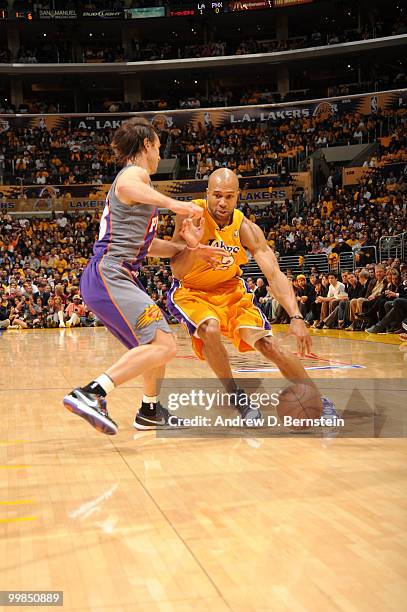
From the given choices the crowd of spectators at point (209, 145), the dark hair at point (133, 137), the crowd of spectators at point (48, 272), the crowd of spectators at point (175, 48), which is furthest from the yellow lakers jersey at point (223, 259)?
the crowd of spectators at point (175, 48)

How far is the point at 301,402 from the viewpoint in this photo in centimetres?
405

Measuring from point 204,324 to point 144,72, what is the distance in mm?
31781

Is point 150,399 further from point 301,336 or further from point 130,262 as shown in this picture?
point 301,336

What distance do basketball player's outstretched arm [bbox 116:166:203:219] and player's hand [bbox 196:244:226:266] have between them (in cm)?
27

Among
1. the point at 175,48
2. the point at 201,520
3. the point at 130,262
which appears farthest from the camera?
the point at 175,48

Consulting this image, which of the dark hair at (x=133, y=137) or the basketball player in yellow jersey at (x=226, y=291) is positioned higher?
the dark hair at (x=133, y=137)

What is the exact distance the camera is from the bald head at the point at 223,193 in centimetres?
436

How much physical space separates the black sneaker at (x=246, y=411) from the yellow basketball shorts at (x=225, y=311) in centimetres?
31

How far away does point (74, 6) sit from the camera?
33375 millimetres

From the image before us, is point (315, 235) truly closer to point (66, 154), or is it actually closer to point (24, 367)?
point (66, 154)

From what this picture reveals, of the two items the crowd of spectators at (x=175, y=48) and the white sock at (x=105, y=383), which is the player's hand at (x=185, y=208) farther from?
the crowd of spectators at (x=175, y=48)

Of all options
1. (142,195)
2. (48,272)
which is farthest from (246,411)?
(48,272)

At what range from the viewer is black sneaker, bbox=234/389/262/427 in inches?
168

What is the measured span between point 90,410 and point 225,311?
1.41 m
